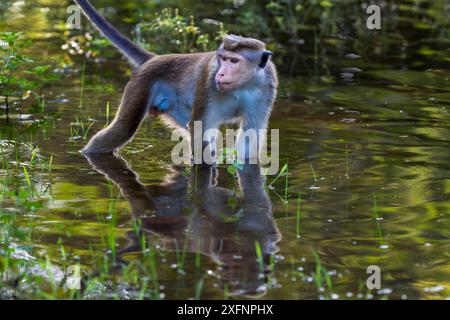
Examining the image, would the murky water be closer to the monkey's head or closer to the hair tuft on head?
the monkey's head

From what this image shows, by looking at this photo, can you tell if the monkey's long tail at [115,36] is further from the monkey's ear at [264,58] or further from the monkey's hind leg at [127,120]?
the monkey's ear at [264,58]

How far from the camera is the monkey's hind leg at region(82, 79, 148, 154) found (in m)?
8.29

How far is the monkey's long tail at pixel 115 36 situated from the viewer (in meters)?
8.38

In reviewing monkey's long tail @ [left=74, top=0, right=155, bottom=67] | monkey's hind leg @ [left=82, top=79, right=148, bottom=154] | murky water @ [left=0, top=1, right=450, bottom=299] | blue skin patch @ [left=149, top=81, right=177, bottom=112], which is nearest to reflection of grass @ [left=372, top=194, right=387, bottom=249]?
murky water @ [left=0, top=1, right=450, bottom=299]

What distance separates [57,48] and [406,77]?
14.3 feet

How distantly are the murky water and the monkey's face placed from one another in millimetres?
757

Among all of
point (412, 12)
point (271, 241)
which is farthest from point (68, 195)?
point (412, 12)

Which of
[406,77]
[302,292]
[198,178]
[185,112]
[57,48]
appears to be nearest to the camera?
[302,292]

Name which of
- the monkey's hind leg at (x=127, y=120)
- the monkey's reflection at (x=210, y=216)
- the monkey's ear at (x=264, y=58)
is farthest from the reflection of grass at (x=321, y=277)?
the monkey's hind leg at (x=127, y=120)

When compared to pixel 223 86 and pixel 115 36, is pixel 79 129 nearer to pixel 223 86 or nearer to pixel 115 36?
pixel 115 36

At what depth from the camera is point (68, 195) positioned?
23.3 feet

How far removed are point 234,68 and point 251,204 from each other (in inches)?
45.1

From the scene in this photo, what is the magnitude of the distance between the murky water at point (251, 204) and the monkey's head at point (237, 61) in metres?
0.78

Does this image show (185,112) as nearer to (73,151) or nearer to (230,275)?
(73,151)
